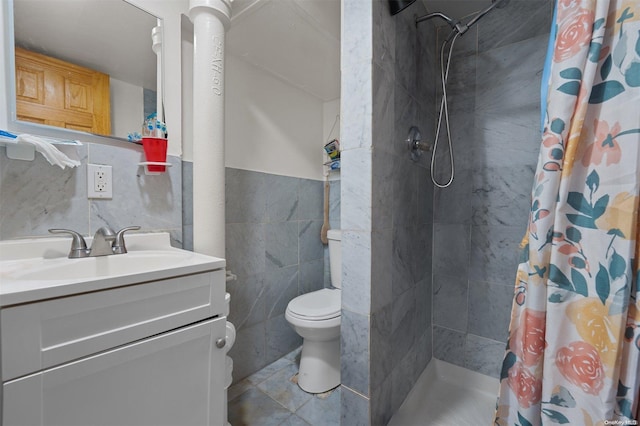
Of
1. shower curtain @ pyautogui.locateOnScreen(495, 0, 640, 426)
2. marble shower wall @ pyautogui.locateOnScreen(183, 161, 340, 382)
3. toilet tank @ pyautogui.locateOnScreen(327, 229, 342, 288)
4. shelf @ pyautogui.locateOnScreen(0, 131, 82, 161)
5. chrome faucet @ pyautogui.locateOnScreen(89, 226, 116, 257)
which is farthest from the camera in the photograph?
toilet tank @ pyautogui.locateOnScreen(327, 229, 342, 288)

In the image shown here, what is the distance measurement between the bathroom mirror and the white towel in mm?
98

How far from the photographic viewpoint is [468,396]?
150 centimetres

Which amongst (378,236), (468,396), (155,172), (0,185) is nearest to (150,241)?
(155,172)

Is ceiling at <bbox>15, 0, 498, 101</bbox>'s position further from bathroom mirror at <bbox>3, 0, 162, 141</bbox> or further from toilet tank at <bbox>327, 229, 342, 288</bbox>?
toilet tank at <bbox>327, 229, 342, 288</bbox>

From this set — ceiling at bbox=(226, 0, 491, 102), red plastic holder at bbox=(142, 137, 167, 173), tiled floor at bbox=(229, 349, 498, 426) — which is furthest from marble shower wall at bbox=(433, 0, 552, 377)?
red plastic holder at bbox=(142, 137, 167, 173)

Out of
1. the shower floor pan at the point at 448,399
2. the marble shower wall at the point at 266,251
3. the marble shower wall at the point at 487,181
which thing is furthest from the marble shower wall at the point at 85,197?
the marble shower wall at the point at 487,181

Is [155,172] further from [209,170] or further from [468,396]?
[468,396]

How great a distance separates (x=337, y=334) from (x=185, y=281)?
997mm

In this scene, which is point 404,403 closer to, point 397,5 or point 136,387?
point 136,387

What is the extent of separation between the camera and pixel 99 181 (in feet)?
3.37

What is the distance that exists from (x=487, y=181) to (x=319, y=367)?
4.82 ft

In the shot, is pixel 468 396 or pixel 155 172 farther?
pixel 468 396

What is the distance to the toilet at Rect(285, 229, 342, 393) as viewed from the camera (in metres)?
1.44

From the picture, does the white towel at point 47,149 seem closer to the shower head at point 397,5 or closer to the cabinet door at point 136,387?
the cabinet door at point 136,387
